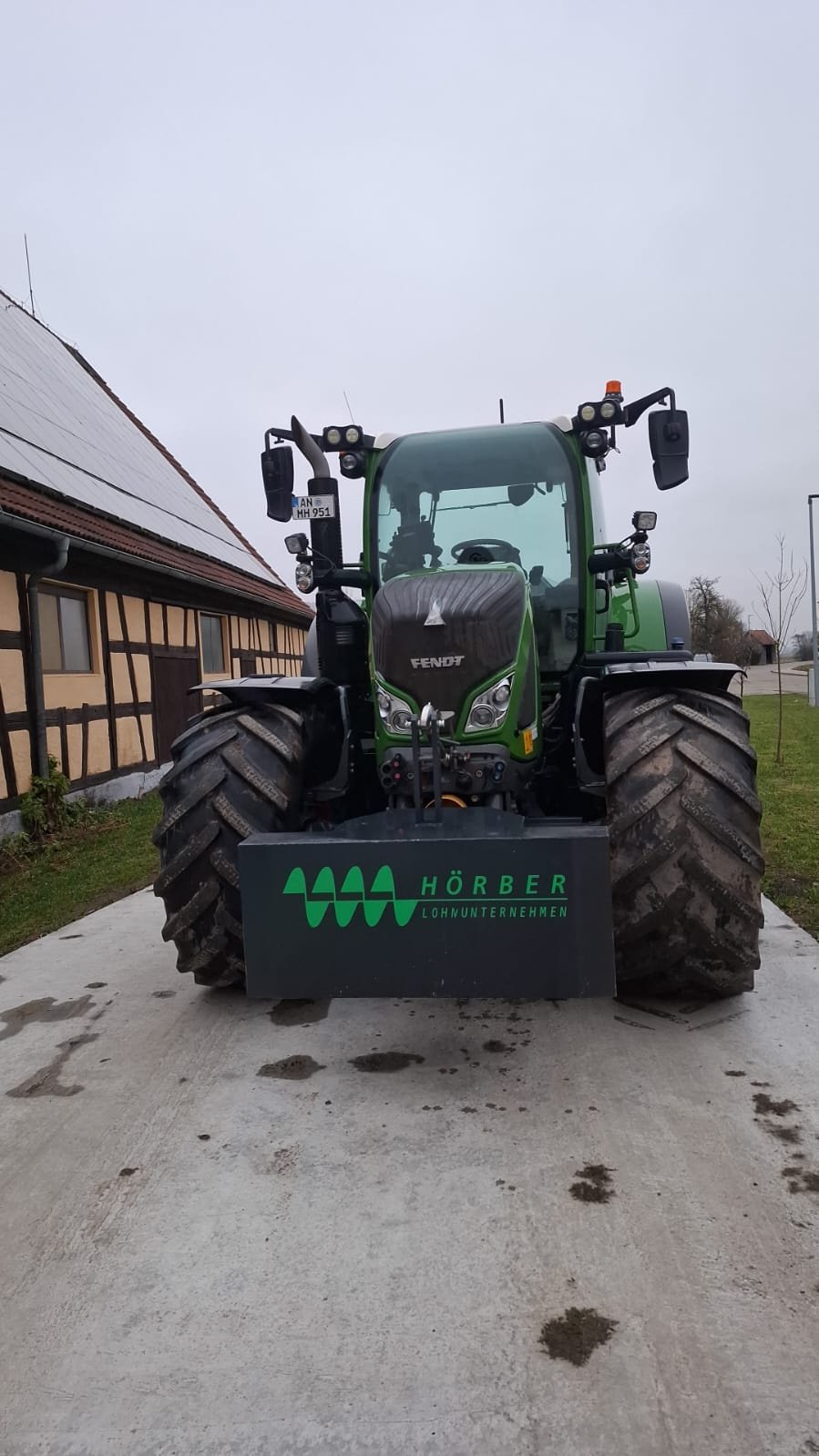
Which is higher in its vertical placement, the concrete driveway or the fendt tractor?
the fendt tractor

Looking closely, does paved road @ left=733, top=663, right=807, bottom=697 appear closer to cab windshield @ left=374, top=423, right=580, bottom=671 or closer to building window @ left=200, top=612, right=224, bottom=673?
building window @ left=200, top=612, right=224, bottom=673

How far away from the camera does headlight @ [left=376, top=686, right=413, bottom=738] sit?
326 centimetres

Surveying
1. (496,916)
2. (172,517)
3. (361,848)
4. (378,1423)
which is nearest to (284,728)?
(361,848)

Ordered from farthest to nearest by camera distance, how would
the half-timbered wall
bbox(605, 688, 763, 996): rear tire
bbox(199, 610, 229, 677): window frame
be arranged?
bbox(199, 610, 229, 677): window frame < the half-timbered wall < bbox(605, 688, 763, 996): rear tire

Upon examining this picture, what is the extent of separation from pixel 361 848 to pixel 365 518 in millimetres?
1950

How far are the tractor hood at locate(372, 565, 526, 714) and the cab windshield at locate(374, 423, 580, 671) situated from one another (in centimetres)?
70

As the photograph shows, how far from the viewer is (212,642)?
14344 mm

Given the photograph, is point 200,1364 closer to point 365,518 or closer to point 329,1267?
point 329,1267

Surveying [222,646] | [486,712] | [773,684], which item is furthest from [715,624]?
[486,712]

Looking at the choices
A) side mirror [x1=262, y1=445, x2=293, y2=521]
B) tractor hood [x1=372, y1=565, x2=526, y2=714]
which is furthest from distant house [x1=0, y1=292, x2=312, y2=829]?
tractor hood [x1=372, y1=565, x2=526, y2=714]

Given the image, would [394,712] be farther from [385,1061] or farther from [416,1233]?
[416,1233]

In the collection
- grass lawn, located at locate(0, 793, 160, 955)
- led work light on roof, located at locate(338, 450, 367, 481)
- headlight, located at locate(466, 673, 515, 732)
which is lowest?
grass lawn, located at locate(0, 793, 160, 955)

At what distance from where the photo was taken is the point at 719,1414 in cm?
159

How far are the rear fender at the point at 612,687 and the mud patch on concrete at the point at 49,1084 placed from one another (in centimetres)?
206
